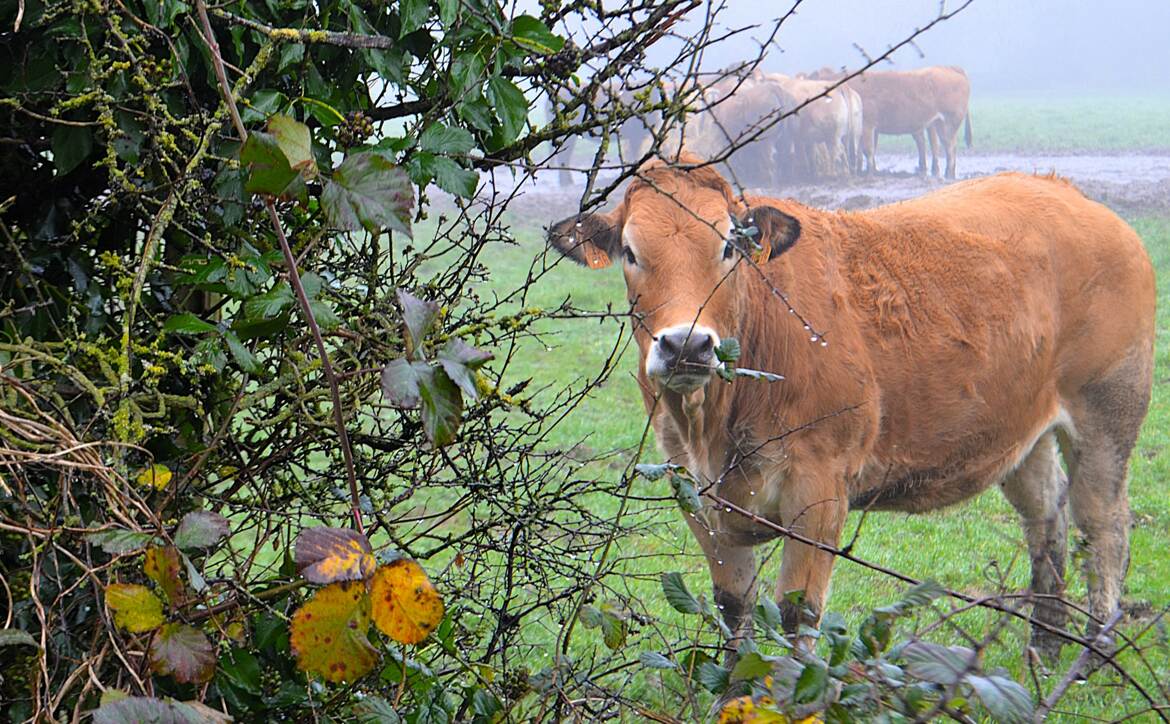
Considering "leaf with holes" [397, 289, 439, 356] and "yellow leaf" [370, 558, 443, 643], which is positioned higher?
"leaf with holes" [397, 289, 439, 356]

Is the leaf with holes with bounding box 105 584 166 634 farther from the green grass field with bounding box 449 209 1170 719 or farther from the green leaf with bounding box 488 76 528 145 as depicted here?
the green grass field with bounding box 449 209 1170 719

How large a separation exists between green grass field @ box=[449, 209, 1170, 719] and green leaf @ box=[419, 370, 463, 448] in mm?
1784

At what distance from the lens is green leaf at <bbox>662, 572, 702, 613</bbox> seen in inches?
65.2

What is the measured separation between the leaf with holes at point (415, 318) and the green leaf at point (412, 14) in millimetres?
612

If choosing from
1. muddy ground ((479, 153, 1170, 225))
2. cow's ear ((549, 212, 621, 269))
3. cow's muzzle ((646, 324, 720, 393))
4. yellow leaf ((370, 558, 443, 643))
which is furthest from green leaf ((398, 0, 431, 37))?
muddy ground ((479, 153, 1170, 225))

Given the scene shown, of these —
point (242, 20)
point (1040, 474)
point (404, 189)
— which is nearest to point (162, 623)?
point (404, 189)

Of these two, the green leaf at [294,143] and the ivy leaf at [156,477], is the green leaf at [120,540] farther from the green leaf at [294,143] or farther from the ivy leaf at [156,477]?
the green leaf at [294,143]

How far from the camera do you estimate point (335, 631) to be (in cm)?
136

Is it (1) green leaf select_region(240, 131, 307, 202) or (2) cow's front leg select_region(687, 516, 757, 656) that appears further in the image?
(2) cow's front leg select_region(687, 516, 757, 656)

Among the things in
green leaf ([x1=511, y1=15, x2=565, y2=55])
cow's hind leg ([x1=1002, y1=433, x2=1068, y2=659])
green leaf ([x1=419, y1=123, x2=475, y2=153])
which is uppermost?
green leaf ([x1=511, y1=15, x2=565, y2=55])

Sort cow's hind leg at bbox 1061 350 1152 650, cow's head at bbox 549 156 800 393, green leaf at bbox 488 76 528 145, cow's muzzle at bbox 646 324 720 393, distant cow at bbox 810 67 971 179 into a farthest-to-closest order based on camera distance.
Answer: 1. distant cow at bbox 810 67 971 179
2. cow's hind leg at bbox 1061 350 1152 650
3. cow's head at bbox 549 156 800 393
4. cow's muzzle at bbox 646 324 720 393
5. green leaf at bbox 488 76 528 145

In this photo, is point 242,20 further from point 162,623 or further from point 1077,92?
point 1077,92

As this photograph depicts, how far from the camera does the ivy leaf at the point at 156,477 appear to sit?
1.49 m

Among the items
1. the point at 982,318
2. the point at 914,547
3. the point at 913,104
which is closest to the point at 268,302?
the point at 982,318
